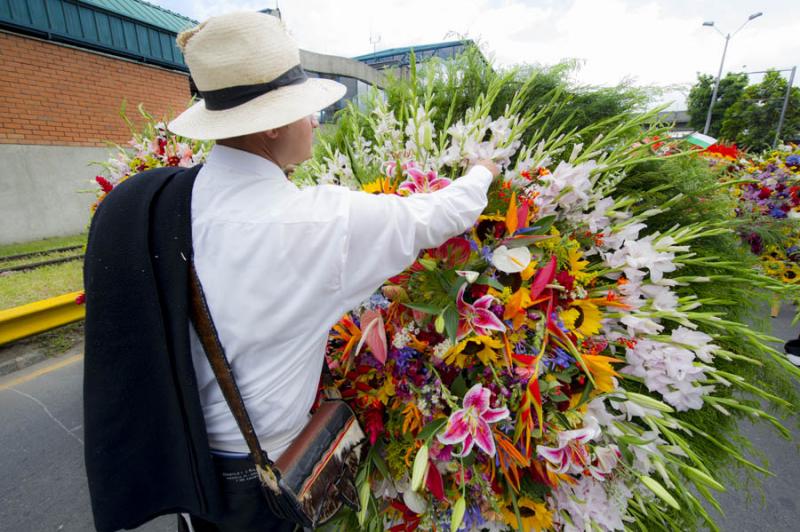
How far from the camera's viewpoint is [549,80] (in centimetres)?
139

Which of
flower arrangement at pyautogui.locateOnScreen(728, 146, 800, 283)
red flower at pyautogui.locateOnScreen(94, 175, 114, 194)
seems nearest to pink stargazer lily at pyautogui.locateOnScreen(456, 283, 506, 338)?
red flower at pyautogui.locateOnScreen(94, 175, 114, 194)

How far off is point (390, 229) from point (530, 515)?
0.92 m

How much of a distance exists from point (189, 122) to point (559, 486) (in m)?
1.43

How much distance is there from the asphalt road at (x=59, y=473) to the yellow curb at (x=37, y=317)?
0.56 meters

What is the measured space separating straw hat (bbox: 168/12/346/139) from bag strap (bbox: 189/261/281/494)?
0.35m

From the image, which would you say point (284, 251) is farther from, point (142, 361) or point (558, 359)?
point (558, 359)

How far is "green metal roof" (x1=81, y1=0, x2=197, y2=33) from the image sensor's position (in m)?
8.67

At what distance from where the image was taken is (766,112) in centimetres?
2216

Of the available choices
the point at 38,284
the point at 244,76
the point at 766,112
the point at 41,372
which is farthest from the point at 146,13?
the point at 766,112

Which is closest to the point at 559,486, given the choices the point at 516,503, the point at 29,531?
the point at 516,503

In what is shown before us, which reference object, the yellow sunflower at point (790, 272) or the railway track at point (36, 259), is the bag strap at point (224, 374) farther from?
the railway track at point (36, 259)

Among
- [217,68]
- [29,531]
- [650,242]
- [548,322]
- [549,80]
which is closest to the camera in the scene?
[217,68]

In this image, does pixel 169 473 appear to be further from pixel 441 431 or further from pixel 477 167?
pixel 477 167

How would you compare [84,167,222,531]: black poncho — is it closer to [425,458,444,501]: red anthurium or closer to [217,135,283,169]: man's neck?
[217,135,283,169]: man's neck
